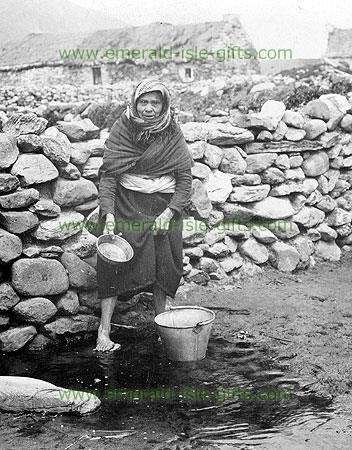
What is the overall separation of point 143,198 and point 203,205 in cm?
145

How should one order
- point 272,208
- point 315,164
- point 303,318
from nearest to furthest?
point 303,318
point 272,208
point 315,164

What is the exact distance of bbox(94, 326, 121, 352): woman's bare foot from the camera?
480 centimetres

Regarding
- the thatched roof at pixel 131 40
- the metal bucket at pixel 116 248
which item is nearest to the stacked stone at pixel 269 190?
the metal bucket at pixel 116 248

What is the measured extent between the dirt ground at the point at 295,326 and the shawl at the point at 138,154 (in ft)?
5.24

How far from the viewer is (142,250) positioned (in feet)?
16.0

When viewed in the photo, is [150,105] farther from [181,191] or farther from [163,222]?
[163,222]

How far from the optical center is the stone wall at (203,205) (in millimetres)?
4836

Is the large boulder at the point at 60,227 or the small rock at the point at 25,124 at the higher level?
the small rock at the point at 25,124

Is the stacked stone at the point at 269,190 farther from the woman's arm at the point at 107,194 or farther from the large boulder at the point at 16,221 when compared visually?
the large boulder at the point at 16,221

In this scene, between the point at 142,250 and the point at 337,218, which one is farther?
the point at 337,218

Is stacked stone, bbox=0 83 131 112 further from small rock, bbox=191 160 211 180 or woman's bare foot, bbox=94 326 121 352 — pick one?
woman's bare foot, bbox=94 326 121 352

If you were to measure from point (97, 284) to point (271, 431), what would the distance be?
2.13 metres

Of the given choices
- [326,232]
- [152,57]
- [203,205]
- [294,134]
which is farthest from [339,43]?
[203,205]

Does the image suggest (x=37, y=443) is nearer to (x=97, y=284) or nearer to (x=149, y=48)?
(x=97, y=284)
